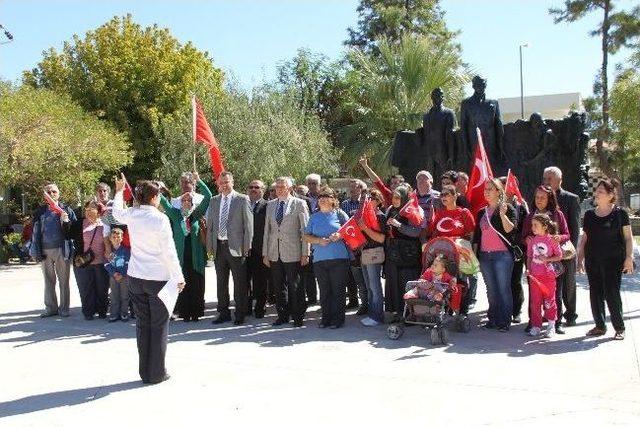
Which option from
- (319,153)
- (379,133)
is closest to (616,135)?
(379,133)

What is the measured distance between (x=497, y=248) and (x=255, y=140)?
704 inches

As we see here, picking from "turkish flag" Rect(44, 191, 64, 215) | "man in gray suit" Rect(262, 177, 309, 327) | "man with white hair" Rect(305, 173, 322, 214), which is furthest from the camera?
"man with white hair" Rect(305, 173, 322, 214)

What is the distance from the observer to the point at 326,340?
8.07 meters

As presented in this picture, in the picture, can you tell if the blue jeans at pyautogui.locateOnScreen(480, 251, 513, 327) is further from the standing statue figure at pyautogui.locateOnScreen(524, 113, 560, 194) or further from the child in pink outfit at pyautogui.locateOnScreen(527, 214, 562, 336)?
the standing statue figure at pyautogui.locateOnScreen(524, 113, 560, 194)

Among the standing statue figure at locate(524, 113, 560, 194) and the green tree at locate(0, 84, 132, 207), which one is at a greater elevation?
the green tree at locate(0, 84, 132, 207)

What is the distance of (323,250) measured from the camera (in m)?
8.80

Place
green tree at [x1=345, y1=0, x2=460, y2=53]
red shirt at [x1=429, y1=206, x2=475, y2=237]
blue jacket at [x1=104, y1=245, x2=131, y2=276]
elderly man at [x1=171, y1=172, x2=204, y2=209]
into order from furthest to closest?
green tree at [x1=345, y1=0, x2=460, y2=53] < elderly man at [x1=171, y1=172, x2=204, y2=209] < blue jacket at [x1=104, y1=245, x2=131, y2=276] < red shirt at [x1=429, y1=206, x2=475, y2=237]

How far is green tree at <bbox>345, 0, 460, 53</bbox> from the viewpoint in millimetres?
38812

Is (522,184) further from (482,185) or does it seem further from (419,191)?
(419,191)

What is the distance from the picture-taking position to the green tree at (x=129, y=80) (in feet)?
104

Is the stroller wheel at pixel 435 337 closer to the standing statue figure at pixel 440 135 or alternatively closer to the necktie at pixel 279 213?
the necktie at pixel 279 213

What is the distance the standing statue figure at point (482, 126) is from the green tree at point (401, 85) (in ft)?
52.5

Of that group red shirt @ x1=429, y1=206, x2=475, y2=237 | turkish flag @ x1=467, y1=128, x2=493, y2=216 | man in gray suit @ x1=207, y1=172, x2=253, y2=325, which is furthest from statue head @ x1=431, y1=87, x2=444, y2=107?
man in gray suit @ x1=207, y1=172, x2=253, y2=325

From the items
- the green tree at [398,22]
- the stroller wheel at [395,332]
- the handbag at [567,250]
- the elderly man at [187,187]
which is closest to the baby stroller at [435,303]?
the stroller wheel at [395,332]
